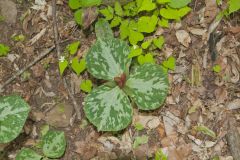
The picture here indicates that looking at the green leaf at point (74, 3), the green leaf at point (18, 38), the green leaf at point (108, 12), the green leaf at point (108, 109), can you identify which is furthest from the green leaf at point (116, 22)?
the green leaf at point (18, 38)

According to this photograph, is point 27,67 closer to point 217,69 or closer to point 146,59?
point 146,59

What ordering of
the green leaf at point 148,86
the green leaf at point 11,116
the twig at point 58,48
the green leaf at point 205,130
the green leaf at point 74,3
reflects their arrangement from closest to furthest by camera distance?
the green leaf at point 11,116
the green leaf at point 148,86
the green leaf at point 205,130
the twig at point 58,48
the green leaf at point 74,3

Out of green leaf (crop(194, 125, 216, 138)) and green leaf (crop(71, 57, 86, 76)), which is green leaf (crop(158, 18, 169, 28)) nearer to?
green leaf (crop(71, 57, 86, 76))

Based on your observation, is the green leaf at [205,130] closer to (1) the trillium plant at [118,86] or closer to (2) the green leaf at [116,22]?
(1) the trillium plant at [118,86]

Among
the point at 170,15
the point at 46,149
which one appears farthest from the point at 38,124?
the point at 170,15

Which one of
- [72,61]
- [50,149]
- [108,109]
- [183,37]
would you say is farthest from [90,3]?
[50,149]

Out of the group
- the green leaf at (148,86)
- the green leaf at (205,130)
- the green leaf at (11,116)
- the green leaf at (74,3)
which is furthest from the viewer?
the green leaf at (74,3)
